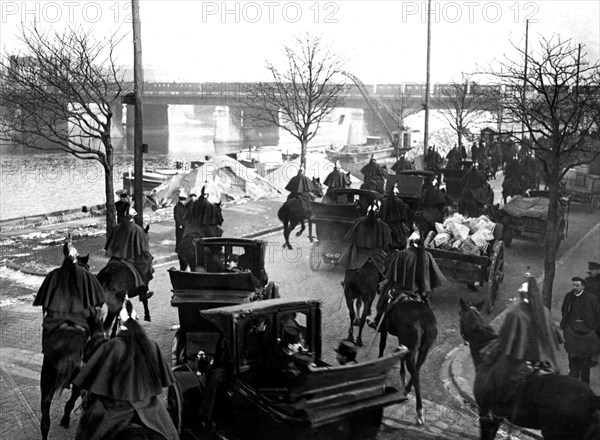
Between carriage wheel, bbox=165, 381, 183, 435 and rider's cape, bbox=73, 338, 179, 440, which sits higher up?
rider's cape, bbox=73, 338, 179, 440

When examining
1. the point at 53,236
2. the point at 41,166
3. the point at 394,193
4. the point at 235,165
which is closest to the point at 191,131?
the point at 41,166

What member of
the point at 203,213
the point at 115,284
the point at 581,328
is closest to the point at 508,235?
the point at 203,213

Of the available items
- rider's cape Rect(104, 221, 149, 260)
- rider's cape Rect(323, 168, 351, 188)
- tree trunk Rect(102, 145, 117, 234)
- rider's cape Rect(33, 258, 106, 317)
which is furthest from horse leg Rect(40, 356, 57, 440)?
rider's cape Rect(323, 168, 351, 188)

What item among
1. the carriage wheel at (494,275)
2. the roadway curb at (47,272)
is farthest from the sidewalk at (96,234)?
the carriage wheel at (494,275)

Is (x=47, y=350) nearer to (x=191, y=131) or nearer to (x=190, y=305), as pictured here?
(x=190, y=305)

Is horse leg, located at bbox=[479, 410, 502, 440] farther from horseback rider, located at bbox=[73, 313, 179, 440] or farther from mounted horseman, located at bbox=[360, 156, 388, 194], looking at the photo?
mounted horseman, located at bbox=[360, 156, 388, 194]

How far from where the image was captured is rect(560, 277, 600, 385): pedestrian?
8766 mm

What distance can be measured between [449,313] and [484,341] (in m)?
5.54

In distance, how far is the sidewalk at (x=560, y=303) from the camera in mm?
9266

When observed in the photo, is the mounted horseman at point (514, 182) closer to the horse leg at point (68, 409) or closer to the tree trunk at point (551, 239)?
the tree trunk at point (551, 239)

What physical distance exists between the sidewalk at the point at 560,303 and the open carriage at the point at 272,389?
2291mm

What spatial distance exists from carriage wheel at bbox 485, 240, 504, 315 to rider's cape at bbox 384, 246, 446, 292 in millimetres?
3293

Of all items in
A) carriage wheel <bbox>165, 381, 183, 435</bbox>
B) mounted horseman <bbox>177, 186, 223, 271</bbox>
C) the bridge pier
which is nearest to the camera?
carriage wheel <bbox>165, 381, 183, 435</bbox>

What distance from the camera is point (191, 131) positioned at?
112625mm
